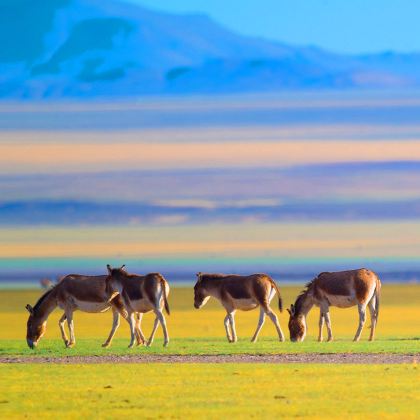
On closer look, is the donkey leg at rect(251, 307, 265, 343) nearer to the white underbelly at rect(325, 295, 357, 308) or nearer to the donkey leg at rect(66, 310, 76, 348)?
the white underbelly at rect(325, 295, 357, 308)

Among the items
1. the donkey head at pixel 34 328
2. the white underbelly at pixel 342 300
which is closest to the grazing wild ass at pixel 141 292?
the donkey head at pixel 34 328

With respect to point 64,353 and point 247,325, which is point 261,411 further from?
point 247,325

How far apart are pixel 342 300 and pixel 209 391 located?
10772 mm

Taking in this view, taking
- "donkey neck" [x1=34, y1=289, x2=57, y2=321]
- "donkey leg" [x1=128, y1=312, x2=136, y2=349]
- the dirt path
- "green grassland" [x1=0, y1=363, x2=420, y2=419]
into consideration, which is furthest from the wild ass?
"green grassland" [x1=0, y1=363, x2=420, y2=419]

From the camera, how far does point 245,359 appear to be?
1088 inches

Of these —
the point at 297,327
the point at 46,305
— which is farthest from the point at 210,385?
the point at 297,327

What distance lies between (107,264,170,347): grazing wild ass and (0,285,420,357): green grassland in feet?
Answer: 2.36

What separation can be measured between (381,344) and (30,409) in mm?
11517

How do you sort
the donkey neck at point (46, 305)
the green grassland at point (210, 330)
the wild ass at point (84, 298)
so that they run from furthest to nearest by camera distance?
1. the donkey neck at point (46, 305)
2. the wild ass at point (84, 298)
3. the green grassland at point (210, 330)

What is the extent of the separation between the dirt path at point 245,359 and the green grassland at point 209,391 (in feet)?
2.92

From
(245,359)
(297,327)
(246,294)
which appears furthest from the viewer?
(297,327)

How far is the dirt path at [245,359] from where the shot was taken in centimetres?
2705

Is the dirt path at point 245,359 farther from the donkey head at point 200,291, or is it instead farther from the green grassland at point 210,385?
the donkey head at point 200,291

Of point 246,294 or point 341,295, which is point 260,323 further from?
point 341,295
